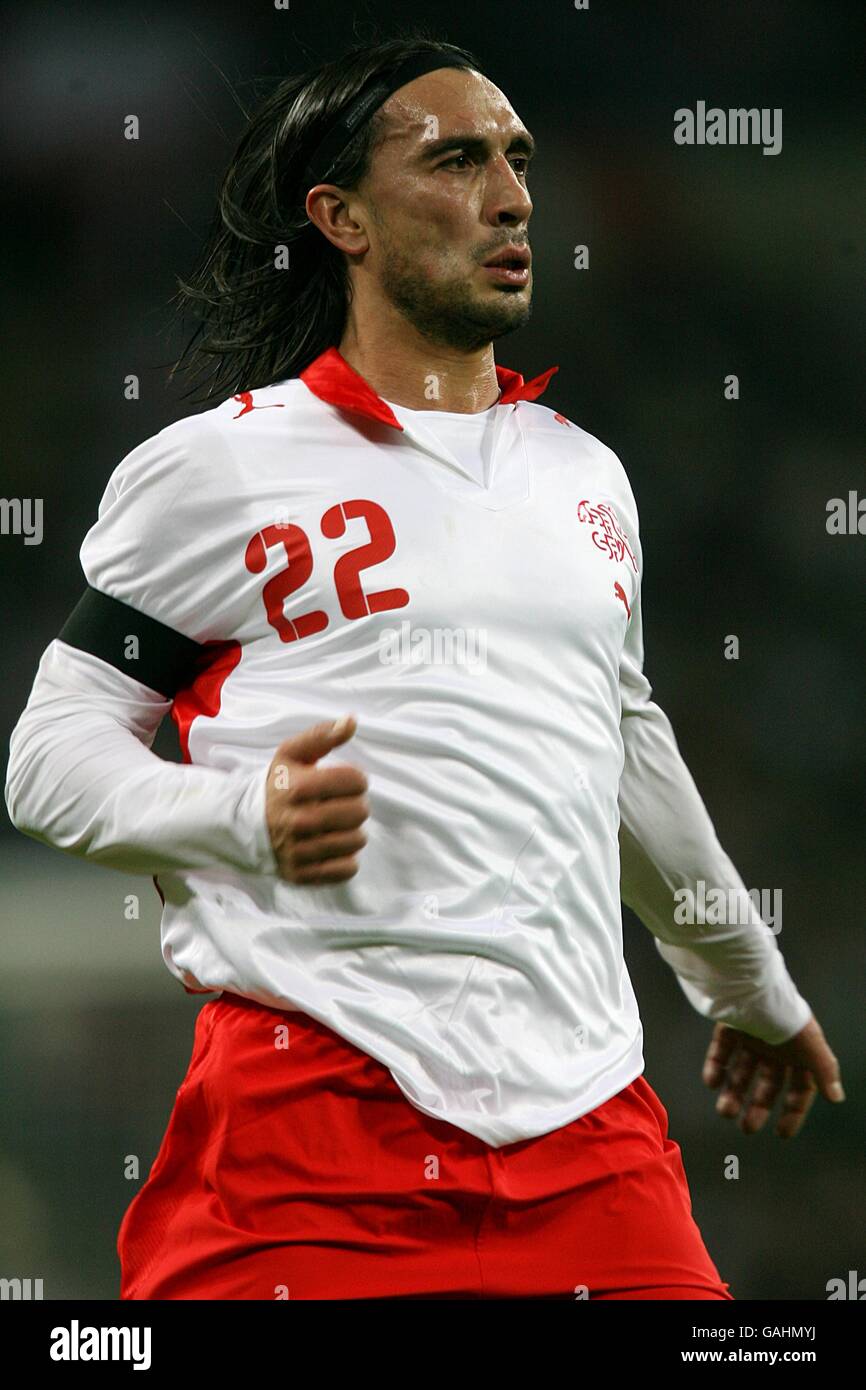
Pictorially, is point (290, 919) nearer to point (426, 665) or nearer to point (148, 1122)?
point (426, 665)

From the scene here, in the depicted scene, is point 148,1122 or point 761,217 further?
point 761,217

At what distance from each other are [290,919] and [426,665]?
0.26m

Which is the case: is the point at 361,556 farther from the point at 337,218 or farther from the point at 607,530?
the point at 337,218

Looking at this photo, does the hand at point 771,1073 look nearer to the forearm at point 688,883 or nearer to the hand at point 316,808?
the forearm at point 688,883

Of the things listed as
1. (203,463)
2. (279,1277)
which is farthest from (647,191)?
(279,1277)

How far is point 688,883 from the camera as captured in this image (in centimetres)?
185

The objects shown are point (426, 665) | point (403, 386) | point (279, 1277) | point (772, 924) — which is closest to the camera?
point (279, 1277)

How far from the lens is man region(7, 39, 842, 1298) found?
1513 mm

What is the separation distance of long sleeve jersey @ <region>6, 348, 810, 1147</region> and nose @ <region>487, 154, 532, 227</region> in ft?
0.70

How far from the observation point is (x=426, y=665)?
1.62 meters

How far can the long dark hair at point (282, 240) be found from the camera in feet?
6.16

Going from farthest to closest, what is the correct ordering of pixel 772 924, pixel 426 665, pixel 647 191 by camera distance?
pixel 647 191, pixel 772 924, pixel 426 665
